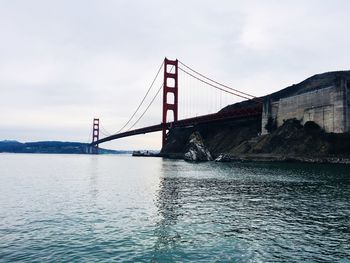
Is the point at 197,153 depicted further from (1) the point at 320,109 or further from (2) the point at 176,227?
(2) the point at 176,227

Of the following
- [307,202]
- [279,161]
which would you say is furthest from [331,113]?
[307,202]

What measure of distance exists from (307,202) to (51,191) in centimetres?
2121

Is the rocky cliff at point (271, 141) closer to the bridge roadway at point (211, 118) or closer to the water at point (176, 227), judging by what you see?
the bridge roadway at point (211, 118)

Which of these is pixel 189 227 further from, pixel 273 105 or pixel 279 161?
pixel 273 105

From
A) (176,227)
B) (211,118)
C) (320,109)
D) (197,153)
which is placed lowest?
(176,227)

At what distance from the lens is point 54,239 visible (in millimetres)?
14445

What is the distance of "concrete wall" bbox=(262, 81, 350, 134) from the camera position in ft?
244

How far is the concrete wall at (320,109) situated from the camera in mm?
74500

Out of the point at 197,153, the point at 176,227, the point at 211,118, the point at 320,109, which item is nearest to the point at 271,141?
the point at 320,109

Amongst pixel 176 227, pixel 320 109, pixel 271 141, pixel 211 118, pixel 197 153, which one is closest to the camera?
pixel 176 227

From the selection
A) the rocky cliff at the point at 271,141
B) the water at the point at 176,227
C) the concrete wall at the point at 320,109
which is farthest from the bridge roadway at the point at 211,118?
the water at the point at 176,227

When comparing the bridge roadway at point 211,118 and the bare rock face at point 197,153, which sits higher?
→ the bridge roadway at point 211,118

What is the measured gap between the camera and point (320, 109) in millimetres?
81438

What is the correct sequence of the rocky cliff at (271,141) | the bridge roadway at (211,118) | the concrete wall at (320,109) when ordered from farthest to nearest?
the bridge roadway at (211,118) → the concrete wall at (320,109) → the rocky cliff at (271,141)
